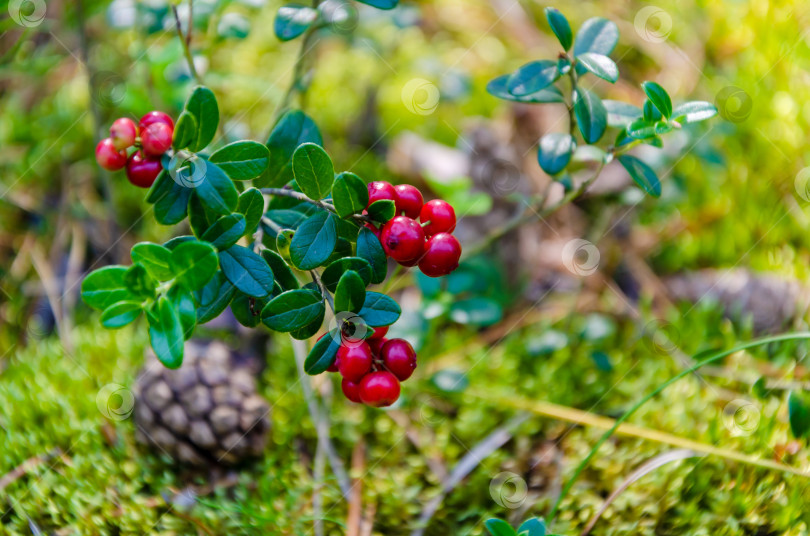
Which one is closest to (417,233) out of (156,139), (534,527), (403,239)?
(403,239)

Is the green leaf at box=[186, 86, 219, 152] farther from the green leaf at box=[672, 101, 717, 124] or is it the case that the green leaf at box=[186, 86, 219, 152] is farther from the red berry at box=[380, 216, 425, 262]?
the green leaf at box=[672, 101, 717, 124]

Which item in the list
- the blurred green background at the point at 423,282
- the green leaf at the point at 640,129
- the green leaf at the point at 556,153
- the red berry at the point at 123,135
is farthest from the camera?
the blurred green background at the point at 423,282

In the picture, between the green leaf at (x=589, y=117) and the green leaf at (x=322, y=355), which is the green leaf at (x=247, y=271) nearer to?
the green leaf at (x=322, y=355)

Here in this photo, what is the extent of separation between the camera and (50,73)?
2.24 meters

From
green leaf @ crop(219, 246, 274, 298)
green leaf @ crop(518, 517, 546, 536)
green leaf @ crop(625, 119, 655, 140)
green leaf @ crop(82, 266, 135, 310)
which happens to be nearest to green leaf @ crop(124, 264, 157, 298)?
green leaf @ crop(82, 266, 135, 310)

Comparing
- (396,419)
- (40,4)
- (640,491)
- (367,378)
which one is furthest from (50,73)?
(640,491)

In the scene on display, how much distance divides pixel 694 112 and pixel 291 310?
78 centimetres

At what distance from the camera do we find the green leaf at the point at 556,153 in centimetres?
119

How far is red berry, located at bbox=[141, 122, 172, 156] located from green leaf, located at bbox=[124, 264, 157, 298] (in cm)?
19

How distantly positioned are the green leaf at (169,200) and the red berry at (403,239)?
341mm

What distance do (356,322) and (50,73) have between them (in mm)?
1935

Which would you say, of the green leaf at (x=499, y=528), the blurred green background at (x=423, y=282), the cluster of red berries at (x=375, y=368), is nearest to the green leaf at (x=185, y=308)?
the cluster of red berries at (x=375, y=368)

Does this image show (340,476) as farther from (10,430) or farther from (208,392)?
(10,430)

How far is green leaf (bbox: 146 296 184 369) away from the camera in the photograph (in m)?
0.89
